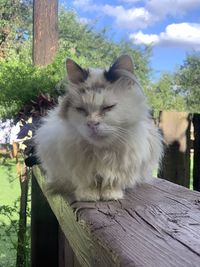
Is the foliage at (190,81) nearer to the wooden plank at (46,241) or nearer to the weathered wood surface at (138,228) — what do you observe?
the wooden plank at (46,241)

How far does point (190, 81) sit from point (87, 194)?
4.70m

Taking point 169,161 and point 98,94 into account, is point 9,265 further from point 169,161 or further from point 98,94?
point 98,94

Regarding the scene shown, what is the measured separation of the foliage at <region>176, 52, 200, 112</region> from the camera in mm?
4785

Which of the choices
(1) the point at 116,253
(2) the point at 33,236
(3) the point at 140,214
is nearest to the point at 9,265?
(2) the point at 33,236

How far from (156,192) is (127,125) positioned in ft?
0.52

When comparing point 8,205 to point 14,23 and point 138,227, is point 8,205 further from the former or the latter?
point 14,23

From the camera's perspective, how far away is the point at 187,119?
218 cm

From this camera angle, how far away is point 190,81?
5422 millimetres

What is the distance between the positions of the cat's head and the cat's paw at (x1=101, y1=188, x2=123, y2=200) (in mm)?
97

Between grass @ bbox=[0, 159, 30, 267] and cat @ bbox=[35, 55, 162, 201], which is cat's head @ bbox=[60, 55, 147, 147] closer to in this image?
cat @ bbox=[35, 55, 162, 201]

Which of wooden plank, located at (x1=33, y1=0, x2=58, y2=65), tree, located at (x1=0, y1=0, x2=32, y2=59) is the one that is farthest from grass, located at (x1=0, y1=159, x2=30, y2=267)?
tree, located at (x1=0, y1=0, x2=32, y2=59)

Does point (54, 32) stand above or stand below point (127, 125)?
above

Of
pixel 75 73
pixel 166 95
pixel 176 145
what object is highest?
pixel 166 95

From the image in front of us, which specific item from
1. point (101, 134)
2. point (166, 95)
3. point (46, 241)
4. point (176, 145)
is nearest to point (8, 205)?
point (46, 241)
